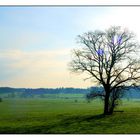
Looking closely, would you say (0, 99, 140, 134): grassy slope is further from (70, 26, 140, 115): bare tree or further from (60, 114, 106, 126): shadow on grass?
(70, 26, 140, 115): bare tree

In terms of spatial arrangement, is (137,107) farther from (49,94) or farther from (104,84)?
(49,94)

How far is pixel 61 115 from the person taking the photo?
1465cm

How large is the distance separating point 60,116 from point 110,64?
1662mm

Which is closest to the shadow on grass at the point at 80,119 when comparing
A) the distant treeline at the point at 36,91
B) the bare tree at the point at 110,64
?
the bare tree at the point at 110,64

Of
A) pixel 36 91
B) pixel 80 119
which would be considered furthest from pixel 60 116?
pixel 36 91

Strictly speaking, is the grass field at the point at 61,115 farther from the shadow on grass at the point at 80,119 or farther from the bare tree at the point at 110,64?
the bare tree at the point at 110,64

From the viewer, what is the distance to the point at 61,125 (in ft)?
47.3

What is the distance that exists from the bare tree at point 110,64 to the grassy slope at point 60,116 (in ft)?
0.95

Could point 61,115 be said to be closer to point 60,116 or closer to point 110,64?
point 60,116

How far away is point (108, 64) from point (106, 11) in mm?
1334

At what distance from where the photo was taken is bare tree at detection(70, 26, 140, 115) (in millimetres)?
14719

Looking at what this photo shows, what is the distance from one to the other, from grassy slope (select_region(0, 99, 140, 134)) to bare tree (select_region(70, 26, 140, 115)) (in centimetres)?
29

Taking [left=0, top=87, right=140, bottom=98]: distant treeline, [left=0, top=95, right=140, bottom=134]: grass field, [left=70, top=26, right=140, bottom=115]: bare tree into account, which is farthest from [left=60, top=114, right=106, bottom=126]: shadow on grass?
[left=0, top=87, right=140, bottom=98]: distant treeline

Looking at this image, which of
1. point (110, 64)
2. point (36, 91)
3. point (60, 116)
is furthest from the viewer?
point (110, 64)
